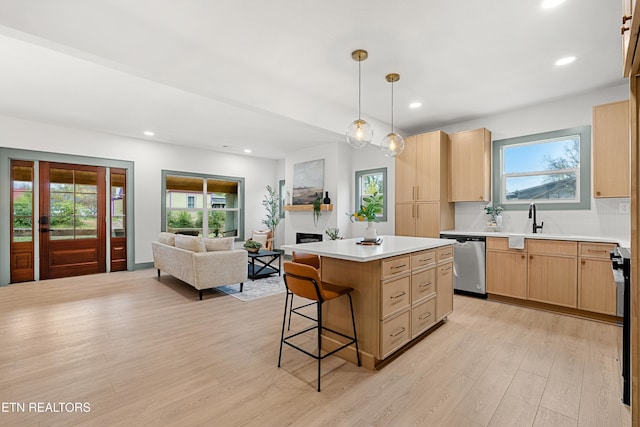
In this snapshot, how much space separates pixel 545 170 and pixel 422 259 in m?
2.86

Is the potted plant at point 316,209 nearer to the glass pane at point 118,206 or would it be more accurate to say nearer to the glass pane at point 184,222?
the glass pane at point 184,222

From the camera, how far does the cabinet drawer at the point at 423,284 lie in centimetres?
269

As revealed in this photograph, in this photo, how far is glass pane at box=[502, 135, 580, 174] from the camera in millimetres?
4035

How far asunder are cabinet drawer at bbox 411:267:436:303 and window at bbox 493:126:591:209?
2.44 meters

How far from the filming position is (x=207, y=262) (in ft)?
13.8

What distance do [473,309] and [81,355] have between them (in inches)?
163

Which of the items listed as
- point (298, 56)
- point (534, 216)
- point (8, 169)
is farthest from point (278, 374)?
point (8, 169)

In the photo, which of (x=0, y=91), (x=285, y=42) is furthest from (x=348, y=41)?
(x=0, y=91)

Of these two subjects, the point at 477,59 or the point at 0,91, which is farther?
the point at 0,91

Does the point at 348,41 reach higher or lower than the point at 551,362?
higher

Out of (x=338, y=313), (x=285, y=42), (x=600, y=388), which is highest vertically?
(x=285, y=42)

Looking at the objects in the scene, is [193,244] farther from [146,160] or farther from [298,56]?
[146,160]

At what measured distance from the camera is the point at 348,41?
2.76m

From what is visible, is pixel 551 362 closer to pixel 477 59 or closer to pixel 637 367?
pixel 637 367
